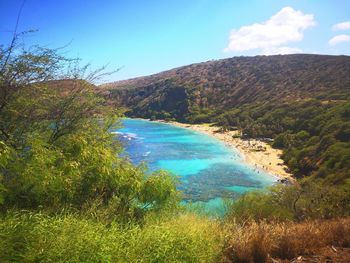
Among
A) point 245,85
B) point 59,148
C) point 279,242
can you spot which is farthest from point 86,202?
point 245,85

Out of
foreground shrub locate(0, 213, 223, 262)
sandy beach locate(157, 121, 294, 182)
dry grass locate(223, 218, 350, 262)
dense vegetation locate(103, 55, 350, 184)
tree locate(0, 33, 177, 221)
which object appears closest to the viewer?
foreground shrub locate(0, 213, 223, 262)

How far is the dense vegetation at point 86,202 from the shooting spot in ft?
23.9

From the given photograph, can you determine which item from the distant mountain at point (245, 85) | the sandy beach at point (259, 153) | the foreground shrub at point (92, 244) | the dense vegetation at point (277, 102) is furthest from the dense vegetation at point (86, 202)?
the distant mountain at point (245, 85)

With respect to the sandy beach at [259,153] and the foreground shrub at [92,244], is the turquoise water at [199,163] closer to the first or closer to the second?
the sandy beach at [259,153]

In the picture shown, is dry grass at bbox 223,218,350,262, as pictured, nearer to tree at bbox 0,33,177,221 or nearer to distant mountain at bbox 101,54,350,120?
tree at bbox 0,33,177,221

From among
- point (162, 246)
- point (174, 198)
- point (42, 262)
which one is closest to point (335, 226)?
point (162, 246)

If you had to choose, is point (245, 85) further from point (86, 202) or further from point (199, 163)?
point (86, 202)

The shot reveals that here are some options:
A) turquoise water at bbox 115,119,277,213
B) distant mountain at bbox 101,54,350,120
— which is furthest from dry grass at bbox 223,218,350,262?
distant mountain at bbox 101,54,350,120

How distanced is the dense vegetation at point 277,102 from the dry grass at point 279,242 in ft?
37.6

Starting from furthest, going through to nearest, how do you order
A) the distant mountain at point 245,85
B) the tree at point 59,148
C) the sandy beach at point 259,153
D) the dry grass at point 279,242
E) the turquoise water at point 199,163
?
the distant mountain at point 245,85
the sandy beach at point 259,153
the turquoise water at point 199,163
the tree at point 59,148
the dry grass at point 279,242

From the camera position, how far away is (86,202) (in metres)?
12.2

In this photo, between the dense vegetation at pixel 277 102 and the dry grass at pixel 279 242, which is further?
the dense vegetation at pixel 277 102

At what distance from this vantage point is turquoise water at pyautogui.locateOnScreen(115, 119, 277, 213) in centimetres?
4888

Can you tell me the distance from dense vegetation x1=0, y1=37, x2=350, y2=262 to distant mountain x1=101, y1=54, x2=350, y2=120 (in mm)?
85879
